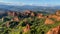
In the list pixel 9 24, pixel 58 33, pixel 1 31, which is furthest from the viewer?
pixel 9 24

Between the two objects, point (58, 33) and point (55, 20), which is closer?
point (58, 33)

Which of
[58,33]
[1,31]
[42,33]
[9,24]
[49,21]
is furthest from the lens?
[9,24]

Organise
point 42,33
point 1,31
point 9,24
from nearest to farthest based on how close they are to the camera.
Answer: point 42,33 → point 1,31 → point 9,24

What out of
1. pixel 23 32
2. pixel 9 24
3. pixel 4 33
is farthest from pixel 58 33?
pixel 9 24

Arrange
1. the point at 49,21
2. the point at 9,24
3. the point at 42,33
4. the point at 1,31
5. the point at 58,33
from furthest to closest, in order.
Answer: the point at 9,24 < the point at 1,31 < the point at 49,21 < the point at 42,33 < the point at 58,33

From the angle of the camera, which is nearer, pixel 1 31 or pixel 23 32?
pixel 23 32

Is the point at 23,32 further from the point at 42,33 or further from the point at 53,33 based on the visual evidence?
the point at 53,33

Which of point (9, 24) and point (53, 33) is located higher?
point (53, 33)

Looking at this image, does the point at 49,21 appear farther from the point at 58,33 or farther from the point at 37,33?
the point at 58,33

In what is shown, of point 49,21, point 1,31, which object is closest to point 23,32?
point 49,21
